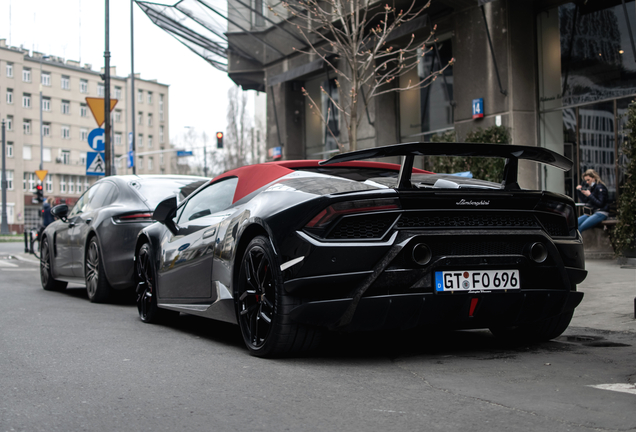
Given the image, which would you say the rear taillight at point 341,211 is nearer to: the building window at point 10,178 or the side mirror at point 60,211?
the side mirror at point 60,211

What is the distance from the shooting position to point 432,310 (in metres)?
4.50

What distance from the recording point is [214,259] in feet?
18.1

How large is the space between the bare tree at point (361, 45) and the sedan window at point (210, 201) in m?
5.90

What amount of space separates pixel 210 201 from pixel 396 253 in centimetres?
228

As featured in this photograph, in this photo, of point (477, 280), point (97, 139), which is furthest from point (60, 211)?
point (97, 139)

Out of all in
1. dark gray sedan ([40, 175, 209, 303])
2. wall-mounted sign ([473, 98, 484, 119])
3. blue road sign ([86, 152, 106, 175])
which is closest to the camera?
dark gray sedan ([40, 175, 209, 303])

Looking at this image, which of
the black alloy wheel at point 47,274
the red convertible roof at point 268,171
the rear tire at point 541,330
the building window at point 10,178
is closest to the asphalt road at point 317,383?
the rear tire at point 541,330

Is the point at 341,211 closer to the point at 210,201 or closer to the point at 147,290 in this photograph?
the point at 210,201

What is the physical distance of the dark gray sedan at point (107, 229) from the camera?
28.2ft

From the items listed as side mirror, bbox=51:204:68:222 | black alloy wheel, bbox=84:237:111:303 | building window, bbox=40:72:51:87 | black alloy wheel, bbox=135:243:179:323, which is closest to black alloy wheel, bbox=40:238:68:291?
side mirror, bbox=51:204:68:222

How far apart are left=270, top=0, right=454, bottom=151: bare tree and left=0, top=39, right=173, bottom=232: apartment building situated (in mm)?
62114

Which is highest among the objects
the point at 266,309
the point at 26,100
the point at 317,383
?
the point at 26,100

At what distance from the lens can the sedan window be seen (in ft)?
19.4

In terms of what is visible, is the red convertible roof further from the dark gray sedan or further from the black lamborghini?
the dark gray sedan
